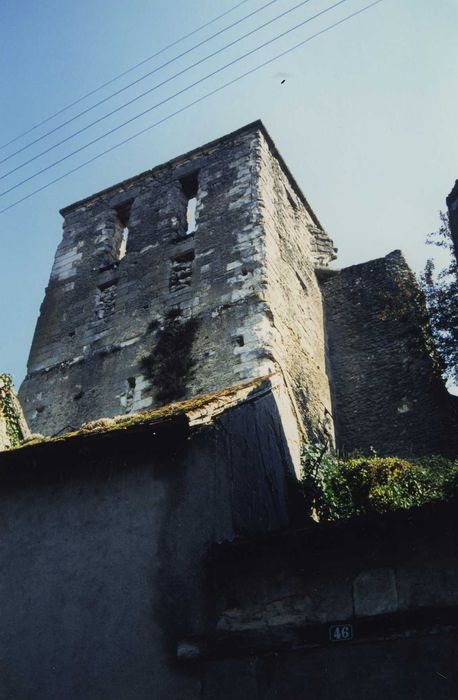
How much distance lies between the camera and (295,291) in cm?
1098

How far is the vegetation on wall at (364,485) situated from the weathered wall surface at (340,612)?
2.32m

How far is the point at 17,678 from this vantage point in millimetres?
4410

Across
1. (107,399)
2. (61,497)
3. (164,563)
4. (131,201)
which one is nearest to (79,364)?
(107,399)

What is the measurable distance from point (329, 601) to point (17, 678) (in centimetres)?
230

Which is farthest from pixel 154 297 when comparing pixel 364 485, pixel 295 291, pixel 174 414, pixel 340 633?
pixel 340 633

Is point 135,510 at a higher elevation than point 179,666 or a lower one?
higher

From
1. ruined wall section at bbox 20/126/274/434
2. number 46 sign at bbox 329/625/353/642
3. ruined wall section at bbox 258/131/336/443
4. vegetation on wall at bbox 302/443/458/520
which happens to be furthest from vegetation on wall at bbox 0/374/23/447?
number 46 sign at bbox 329/625/353/642

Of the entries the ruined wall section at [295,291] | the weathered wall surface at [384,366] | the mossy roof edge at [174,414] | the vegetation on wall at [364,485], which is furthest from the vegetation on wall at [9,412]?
the weathered wall surface at [384,366]

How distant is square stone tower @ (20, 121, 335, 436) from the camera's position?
9.18m

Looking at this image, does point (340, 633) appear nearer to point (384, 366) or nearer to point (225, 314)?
point (225, 314)

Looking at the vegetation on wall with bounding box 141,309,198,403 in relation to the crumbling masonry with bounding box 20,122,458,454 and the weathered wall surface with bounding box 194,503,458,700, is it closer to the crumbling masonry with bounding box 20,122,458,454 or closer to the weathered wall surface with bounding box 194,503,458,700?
the crumbling masonry with bounding box 20,122,458,454

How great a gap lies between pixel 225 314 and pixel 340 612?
592 centimetres

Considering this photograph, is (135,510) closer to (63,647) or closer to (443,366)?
(63,647)

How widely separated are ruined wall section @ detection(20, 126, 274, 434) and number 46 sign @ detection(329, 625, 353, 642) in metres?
4.65
